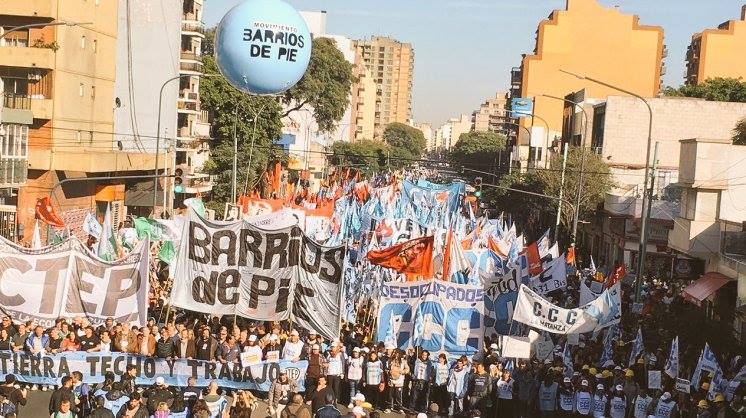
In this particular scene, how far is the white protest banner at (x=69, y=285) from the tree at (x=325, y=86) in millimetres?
61035

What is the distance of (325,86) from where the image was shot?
83125 mm

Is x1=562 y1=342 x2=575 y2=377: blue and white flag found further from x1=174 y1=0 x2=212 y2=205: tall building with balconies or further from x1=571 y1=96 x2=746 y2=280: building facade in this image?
x1=174 y1=0 x2=212 y2=205: tall building with balconies

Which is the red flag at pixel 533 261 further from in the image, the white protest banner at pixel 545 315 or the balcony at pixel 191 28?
the balcony at pixel 191 28

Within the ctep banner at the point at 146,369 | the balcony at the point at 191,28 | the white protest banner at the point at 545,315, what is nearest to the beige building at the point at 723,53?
the balcony at the point at 191,28

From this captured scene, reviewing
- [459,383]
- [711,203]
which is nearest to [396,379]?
[459,383]

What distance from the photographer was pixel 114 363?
18812 mm

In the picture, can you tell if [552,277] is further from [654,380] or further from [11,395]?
[11,395]

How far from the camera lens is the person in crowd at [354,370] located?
65.3ft

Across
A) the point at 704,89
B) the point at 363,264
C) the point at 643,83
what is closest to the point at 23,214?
the point at 363,264

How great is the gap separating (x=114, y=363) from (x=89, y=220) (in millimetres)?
11678

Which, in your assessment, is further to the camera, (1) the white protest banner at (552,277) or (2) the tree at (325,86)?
(2) the tree at (325,86)

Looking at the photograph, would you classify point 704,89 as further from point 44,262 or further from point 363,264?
point 44,262

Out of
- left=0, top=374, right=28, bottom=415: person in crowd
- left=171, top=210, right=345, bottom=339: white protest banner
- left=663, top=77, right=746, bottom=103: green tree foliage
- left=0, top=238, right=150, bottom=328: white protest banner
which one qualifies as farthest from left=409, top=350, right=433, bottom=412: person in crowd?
left=663, top=77, right=746, bottom=103: green tree foliage

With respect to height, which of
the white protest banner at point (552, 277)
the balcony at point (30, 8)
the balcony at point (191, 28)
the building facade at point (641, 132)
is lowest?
the white protest banner at point (552, 277)
